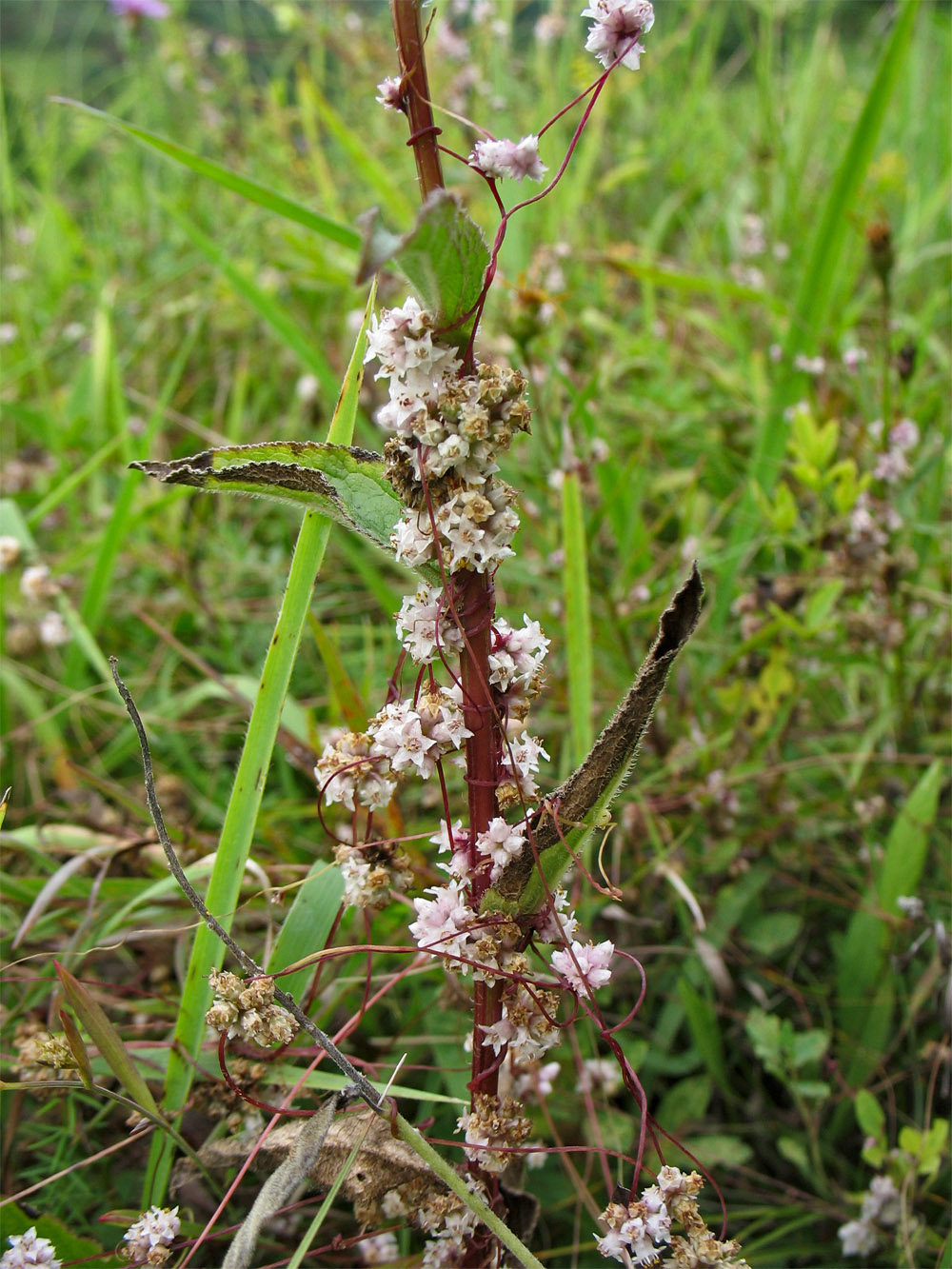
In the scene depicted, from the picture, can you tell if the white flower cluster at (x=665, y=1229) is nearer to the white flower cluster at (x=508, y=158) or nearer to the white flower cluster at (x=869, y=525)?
the white flower cluster at (x=508, y=158)

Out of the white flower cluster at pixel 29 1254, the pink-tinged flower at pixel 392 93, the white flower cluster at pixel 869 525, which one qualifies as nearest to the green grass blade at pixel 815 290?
the white flower cluster at pixel 869 525

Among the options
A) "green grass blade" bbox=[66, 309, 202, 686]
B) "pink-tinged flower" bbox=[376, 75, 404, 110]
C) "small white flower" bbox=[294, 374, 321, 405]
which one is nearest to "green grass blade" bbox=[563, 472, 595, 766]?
"pink-tinged flower" bbox=[376, 75, 404, 110]

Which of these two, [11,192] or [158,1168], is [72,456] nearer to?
[11,192]

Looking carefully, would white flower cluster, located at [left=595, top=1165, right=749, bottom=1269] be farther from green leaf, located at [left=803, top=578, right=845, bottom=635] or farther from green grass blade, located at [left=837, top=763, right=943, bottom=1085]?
green leaf, located at [left=803, top=578, right=845, bottom=635]

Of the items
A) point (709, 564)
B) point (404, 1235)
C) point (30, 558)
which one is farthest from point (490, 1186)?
point (30, 558)

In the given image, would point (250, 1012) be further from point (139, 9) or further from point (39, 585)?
point (139, 9)

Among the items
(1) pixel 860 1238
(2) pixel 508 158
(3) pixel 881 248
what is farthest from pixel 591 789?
(3) pixel 881 248
